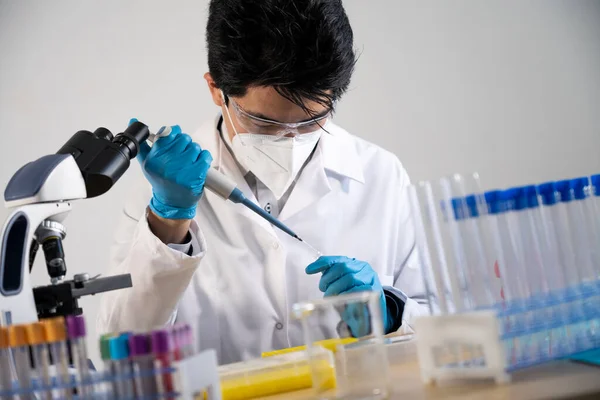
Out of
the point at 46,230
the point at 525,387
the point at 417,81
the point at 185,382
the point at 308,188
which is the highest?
the point at 417,81

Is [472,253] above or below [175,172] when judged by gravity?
below

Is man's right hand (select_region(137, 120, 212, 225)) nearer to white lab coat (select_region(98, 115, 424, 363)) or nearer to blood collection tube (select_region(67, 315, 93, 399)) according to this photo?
white lab coat (select_region(98, 115, 424, 363))

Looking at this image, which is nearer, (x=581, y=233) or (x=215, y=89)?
(x=581, y=233)

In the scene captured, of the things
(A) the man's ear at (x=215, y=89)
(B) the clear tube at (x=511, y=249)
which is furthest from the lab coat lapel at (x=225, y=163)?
(B) the clear tube at (x=511, y=249)

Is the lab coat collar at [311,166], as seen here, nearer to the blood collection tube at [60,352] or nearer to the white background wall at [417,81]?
the white background wall at [417,81]

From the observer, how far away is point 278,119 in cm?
186

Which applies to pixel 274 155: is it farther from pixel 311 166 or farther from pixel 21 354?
pixel 21 354

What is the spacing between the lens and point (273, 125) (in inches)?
75.3

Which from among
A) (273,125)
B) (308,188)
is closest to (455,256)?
(273,125)

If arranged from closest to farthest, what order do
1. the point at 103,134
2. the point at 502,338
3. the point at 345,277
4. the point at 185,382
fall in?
1. the point at 185,382
2. the point at 502,338
3. the point at 103,134
4. the point at 345,277

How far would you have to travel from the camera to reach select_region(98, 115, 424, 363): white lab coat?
1.98 meters

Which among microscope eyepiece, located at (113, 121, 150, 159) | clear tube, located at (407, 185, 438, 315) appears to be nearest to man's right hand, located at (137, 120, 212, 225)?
microscope eyepiece, located at (113, 121, 150, 159)

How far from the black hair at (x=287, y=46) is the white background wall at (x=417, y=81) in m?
1.31

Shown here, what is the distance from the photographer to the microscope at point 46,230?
3.72ft
